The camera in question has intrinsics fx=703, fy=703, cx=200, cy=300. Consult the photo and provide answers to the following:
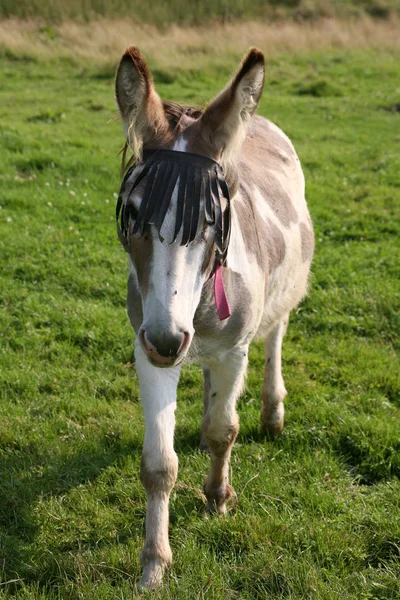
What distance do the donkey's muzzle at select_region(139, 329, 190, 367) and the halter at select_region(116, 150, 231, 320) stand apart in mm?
356

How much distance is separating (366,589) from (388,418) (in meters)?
1.58

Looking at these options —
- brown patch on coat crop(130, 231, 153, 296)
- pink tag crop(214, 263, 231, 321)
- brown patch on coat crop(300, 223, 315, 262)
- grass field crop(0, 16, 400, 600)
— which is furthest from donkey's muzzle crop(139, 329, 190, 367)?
brown patch on coat crop(300, 223, 315, 262)

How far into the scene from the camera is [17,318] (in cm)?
552

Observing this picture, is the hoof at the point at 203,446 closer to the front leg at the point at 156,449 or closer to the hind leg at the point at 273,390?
the hind leg at the point at 273,390

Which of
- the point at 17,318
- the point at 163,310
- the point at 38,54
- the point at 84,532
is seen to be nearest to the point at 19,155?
the point at 17,318

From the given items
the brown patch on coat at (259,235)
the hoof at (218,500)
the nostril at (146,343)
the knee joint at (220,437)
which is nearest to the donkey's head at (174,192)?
the nostril at (146,343)

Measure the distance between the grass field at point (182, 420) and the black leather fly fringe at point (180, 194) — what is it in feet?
4.78

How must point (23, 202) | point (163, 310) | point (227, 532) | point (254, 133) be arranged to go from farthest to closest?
1. point (23, 202)
2. point (254, 133)
3. point (227, 532)
4. point (163, 310)

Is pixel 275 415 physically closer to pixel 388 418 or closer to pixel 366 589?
pixel 388 418

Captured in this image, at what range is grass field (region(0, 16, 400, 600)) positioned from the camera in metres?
3.16

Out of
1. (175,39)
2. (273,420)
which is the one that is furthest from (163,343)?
(175,39)

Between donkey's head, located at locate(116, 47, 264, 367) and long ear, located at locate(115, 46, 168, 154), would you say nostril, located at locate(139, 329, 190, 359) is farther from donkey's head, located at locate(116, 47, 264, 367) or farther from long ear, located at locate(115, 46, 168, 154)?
long ear, located at locate(115, 46, 168, 154)

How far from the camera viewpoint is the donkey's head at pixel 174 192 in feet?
8.37

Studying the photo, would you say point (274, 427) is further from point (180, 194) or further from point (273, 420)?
point (180, 194)
